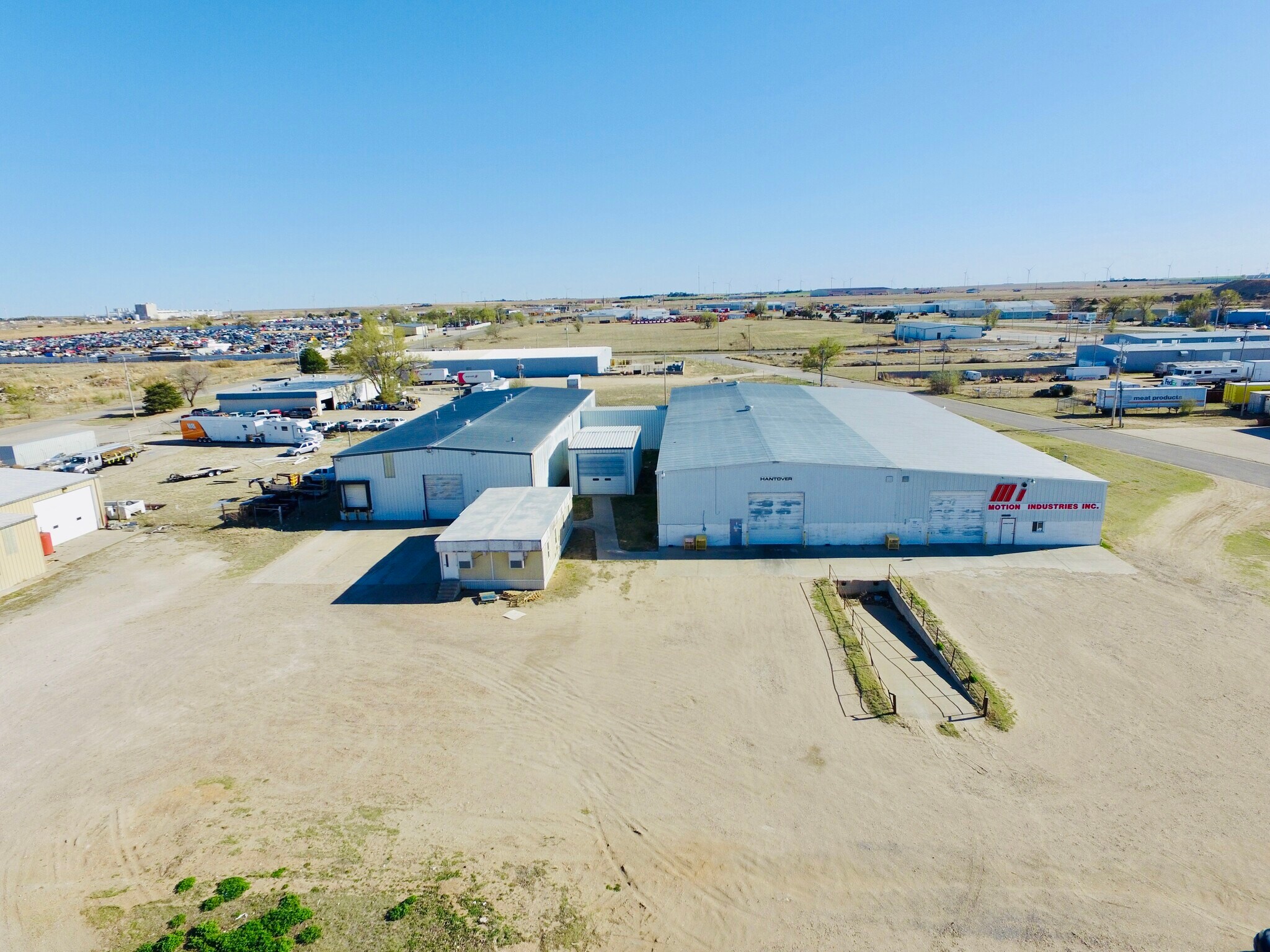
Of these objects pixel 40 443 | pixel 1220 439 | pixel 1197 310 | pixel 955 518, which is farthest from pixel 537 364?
pixel 1197 310

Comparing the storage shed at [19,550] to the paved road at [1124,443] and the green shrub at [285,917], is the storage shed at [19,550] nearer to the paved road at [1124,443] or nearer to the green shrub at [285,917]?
the green shrub at [285,917]

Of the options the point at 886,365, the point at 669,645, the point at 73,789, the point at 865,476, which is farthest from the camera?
the point at 886,365

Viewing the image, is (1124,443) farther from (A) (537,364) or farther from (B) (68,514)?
(A) (537,364)

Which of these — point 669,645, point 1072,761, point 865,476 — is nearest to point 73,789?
point 669,645

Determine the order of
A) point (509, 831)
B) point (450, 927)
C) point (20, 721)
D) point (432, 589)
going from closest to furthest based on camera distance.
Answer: point (450, 927)
point (509, 831)
point (20, 721)
point (432, 589)

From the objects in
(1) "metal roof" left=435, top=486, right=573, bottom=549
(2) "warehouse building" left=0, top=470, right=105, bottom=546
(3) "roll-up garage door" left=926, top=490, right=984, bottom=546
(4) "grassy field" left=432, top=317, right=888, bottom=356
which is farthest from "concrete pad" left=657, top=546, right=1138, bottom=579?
(4) "grassy field" left=432, top=317, right=888, bottom=356

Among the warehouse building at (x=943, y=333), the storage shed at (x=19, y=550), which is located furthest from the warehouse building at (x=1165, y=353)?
the storage shed at (x=19, y=550)

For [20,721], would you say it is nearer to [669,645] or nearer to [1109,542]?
[669,645]

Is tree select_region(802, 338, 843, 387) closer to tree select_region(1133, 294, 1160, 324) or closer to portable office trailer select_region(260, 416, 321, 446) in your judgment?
portable office trailer select_region(260, 416, 321, 446)
